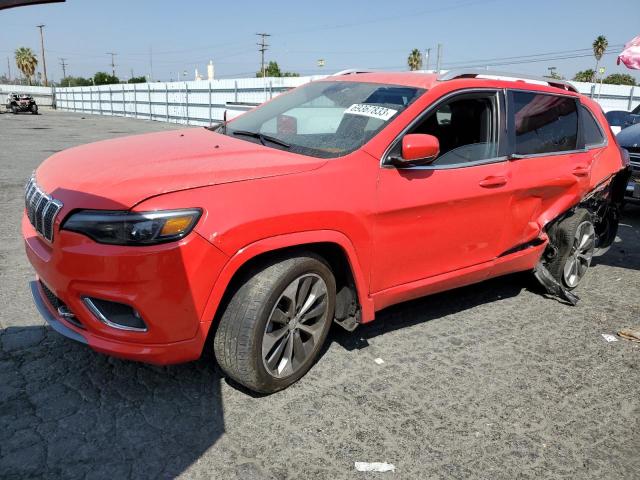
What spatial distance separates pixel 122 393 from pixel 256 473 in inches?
38.8

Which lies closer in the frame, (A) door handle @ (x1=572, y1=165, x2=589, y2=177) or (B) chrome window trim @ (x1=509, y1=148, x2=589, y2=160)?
(B) chrome window trim @ (x1=509, y1=148, x2=589, y2=160)

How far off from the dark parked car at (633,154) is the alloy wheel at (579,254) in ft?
7.27

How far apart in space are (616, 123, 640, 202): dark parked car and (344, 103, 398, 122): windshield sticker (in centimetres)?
471

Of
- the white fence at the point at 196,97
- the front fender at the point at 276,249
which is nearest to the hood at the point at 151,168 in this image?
the front fender at the point at 276,249

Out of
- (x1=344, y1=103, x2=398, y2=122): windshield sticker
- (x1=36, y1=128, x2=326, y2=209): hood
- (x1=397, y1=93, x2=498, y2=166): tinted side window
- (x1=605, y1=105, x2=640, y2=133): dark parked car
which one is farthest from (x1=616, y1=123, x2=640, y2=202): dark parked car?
(x1=36, y1=128, x2=326, y2=209): hood

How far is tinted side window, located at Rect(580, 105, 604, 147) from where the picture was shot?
471cm

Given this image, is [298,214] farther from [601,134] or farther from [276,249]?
[601,134]

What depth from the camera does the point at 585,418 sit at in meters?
2.97

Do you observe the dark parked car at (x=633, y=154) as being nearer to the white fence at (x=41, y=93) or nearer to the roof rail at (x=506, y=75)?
the roof rail at (x=506, y=75)

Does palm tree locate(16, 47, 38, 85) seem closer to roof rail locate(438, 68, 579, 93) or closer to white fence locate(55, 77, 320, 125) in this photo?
white fence locate(55, 77, 320, 125)

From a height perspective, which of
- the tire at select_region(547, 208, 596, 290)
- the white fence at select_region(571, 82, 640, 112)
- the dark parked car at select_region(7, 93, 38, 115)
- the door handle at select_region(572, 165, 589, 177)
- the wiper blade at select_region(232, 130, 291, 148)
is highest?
the white fence at select_region(571, 82, 640, 112)

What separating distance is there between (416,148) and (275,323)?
1.31 m

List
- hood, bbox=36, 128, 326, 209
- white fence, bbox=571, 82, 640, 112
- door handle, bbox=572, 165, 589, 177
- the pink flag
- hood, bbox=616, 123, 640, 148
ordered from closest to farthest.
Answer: hood, bbox=36, 128, 326, 209, door handle, bbox=572, 165, 589, 177, hood, bbox=616, 123, 640, 148, the pink flag, white fence, bbox=571, 82, 640, 112

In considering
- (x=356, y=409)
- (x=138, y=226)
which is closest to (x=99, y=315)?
(x=138, y=226)
